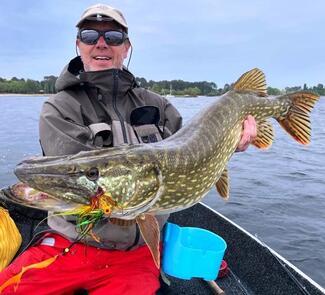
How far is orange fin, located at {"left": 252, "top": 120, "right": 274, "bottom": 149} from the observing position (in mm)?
2740

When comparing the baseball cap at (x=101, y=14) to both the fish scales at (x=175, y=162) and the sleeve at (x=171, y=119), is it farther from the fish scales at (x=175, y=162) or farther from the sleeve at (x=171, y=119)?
the fish scales at (x=175, y=162)

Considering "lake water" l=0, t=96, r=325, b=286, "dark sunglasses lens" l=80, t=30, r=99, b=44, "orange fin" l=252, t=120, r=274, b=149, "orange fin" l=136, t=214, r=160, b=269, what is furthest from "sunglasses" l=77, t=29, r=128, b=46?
"lake water" l=0, t=96, r=325, b=286

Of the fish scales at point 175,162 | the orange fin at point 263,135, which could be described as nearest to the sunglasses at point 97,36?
the fish scales at point 175,162

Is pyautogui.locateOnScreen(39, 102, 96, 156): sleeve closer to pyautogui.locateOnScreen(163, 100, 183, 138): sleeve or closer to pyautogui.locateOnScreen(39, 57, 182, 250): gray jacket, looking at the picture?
pyautogui.locateOnScreen(39, 57, 182, 250): gray jacket

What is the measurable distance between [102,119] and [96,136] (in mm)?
176

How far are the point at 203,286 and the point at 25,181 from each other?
6.58 feet

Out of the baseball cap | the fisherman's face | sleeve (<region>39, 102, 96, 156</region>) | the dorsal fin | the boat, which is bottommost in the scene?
the boat

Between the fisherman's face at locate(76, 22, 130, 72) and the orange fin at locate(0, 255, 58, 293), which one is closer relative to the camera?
the orange fin at locate(0, 255, 58, 293)

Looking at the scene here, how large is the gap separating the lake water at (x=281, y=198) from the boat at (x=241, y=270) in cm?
157

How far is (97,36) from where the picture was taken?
256 centimetres

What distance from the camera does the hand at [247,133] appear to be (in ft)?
8.66

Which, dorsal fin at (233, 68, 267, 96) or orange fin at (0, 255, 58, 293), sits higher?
dorsal fin at (233, 68, 267, 96)

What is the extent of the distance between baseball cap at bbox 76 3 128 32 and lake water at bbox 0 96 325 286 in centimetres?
353

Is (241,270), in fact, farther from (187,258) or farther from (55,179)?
(55,179)
